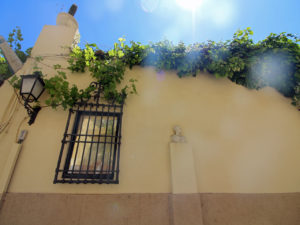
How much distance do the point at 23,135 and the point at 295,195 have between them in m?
4.65

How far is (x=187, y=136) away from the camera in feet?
8.63

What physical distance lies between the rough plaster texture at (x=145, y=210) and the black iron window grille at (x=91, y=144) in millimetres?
277

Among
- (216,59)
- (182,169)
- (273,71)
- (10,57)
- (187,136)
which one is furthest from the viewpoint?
(273,71)

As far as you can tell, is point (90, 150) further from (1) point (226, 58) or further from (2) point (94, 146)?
(1) point (226, 58)

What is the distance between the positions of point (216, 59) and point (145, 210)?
3006mm

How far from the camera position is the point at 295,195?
2551 millimetres

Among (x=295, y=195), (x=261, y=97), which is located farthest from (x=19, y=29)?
(x=295, y=195)

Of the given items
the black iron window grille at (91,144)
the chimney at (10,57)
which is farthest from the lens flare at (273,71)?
the chimney at (10,57)

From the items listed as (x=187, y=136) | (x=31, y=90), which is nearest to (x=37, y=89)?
(x=31, y=90)

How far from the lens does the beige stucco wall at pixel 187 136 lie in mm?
2189

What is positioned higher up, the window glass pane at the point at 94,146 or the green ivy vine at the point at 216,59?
the green ivy vine at the point at 216,59

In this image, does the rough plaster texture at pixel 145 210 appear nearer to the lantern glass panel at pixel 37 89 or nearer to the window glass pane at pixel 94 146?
the window glass pane at pixel 94 146

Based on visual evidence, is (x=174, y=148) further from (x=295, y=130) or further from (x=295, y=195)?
(x=295, y=130)

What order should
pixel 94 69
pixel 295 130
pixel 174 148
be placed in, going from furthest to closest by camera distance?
pixel 295 130, pixel 94 69, pixel 174 148
